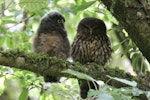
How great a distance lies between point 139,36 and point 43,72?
70cm

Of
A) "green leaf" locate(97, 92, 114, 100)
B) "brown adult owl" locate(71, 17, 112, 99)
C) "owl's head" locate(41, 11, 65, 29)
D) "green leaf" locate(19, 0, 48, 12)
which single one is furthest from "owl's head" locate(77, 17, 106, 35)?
"green leaf" locate(97, 92, 114, 100)

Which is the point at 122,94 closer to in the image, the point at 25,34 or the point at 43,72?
the point at 43,72

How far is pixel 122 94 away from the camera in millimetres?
1947

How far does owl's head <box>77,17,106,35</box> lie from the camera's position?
4012 mm

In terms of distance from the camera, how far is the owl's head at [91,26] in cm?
401

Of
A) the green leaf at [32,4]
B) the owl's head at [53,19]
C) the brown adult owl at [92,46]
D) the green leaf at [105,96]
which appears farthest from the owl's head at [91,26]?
the green leaf at [105,96]

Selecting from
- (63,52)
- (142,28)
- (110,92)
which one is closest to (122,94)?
(110,92)

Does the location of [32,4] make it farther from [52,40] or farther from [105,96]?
[105,96]

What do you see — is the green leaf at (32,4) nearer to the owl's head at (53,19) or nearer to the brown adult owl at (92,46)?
the owl's head at (53,19)

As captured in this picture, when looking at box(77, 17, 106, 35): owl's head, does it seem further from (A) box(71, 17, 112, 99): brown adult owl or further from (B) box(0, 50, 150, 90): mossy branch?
(B) box(0, 50, 150, 90): mossy branch

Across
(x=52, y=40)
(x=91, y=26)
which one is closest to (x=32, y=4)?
(x=52, y=40)

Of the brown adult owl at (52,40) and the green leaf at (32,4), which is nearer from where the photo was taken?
the green leaf at (32,4)

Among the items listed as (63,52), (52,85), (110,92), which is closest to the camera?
(110,92)

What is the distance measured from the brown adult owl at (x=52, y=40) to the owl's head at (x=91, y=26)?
10.2 inches
